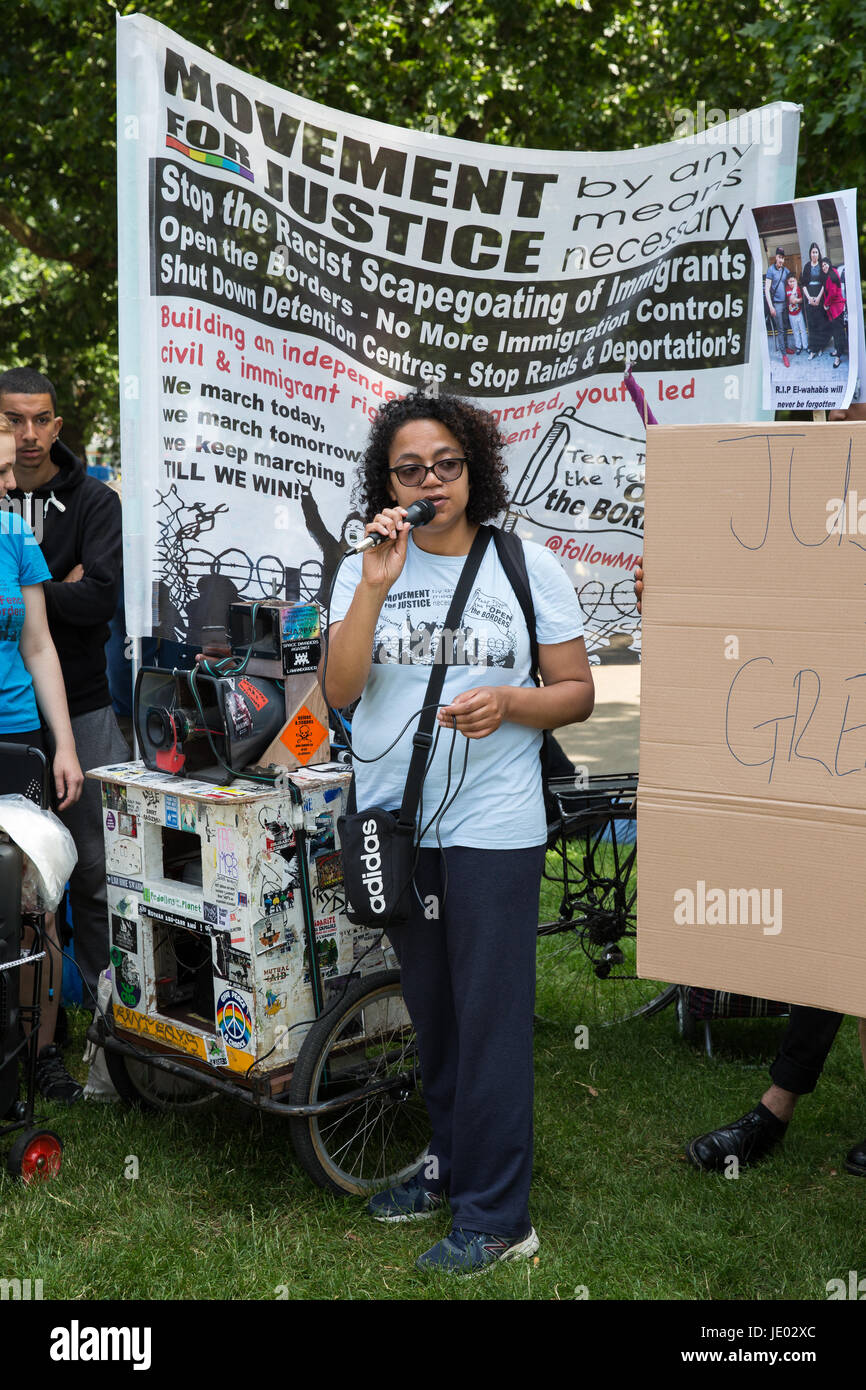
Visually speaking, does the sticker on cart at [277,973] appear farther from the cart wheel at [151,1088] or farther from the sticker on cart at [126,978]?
the cart wheel at [151,1088]

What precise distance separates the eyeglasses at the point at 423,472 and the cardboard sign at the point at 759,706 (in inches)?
21.5

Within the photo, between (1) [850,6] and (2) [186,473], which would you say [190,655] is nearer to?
(2) [186,473]

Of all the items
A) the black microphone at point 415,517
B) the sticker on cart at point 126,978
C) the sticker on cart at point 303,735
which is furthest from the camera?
the sticker on cart at point 126,978

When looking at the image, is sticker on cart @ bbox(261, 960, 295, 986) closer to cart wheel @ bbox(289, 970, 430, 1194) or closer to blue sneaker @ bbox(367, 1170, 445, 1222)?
cart wheel @ bbox(289, 970, 430, 1194)

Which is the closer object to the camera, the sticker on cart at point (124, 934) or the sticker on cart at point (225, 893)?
the sticker on cart at point (225, 893)

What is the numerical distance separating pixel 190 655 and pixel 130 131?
1.37 metres

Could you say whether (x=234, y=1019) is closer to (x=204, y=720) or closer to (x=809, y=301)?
(x=204, y=720)

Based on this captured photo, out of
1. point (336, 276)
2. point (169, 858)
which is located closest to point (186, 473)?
point (336, 276)

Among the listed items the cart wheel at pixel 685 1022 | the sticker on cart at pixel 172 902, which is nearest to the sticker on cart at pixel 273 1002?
the sticker on cart at pixel 172 902

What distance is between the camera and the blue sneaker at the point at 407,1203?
294 centimetres

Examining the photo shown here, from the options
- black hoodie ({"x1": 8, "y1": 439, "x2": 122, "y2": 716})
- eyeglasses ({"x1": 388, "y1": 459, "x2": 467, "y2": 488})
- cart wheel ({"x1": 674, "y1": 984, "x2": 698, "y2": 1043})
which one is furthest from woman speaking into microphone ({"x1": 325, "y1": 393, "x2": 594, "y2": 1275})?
cart wheel ({"x1": 674, "y1": 984, "x2": 698, "y2": 1043})

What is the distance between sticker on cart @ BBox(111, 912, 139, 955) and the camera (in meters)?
3.22

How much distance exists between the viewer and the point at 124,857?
3.24m

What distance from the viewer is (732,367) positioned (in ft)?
13.0
